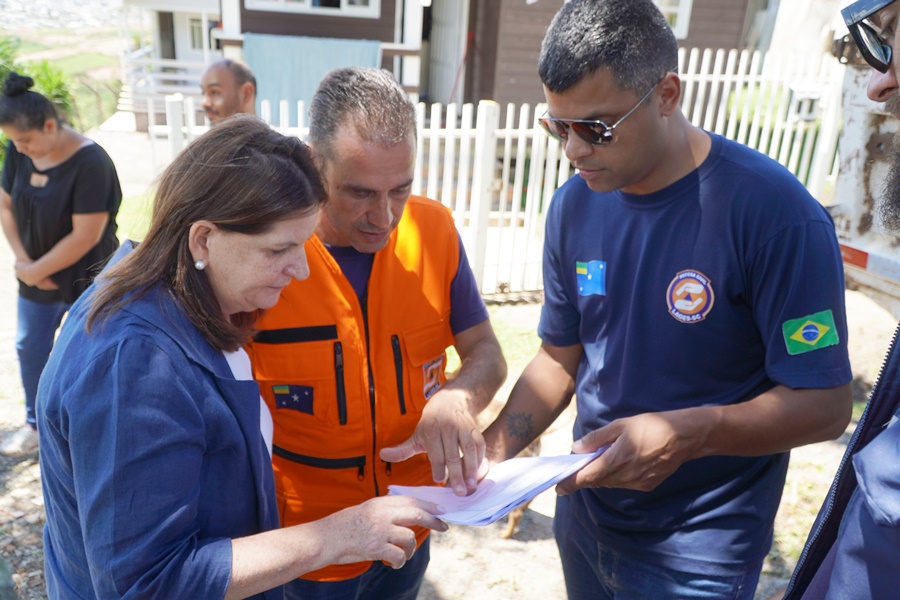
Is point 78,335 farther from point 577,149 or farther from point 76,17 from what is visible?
point 76,17

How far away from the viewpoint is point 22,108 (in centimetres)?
407

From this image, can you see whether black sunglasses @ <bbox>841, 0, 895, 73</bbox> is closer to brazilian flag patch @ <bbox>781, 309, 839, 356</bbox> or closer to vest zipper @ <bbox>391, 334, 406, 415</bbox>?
brazilian flag patch @ <bbox>781, 309, 839, 356</bbox>

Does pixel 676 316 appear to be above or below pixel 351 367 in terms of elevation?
above

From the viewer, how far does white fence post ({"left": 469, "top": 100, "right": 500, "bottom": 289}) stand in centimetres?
703

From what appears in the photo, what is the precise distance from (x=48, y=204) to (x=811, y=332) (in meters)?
4.05

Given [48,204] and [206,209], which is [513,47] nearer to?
[48,204]

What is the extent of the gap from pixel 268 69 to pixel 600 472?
11.3m

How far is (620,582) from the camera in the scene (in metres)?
2.11

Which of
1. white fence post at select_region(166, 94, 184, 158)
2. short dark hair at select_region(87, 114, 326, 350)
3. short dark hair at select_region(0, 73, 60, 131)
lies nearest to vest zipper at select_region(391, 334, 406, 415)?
short dark hair at select_region(87, 114, 326, 350)

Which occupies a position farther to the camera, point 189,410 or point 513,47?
point 513,47

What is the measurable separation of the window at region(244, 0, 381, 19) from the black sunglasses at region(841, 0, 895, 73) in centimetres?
1184

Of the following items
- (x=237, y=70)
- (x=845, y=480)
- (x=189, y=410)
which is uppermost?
(x=237, y=70)

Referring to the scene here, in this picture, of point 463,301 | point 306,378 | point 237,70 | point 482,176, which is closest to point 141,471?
point 306,378

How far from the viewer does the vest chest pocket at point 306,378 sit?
2.03 meters
